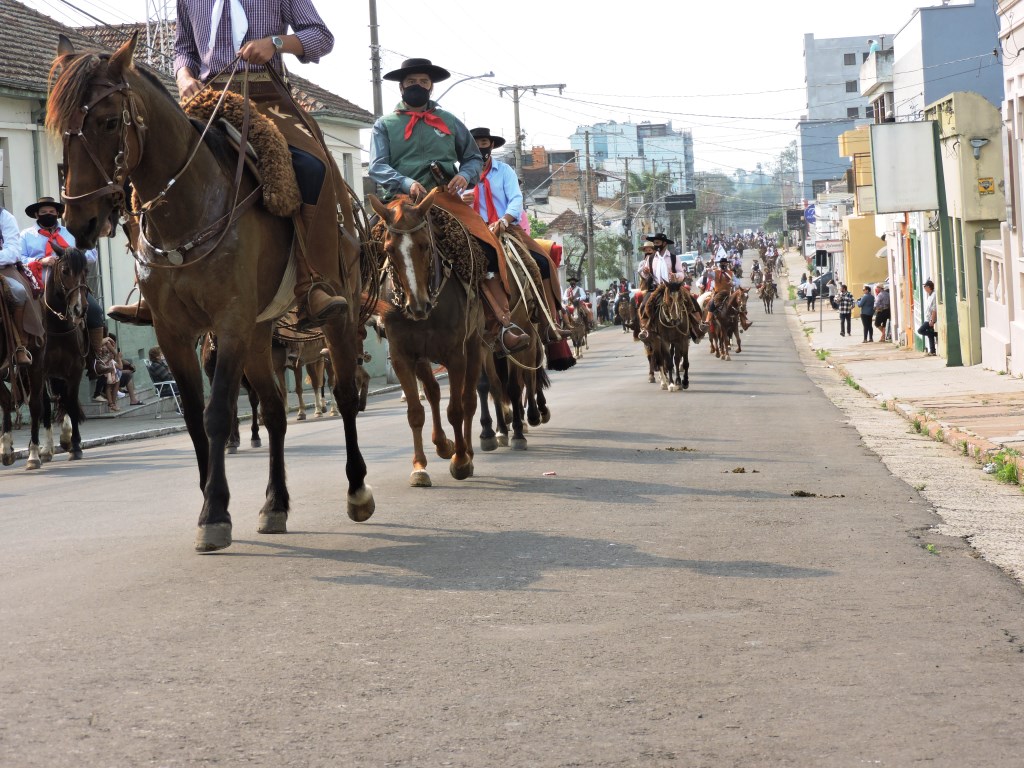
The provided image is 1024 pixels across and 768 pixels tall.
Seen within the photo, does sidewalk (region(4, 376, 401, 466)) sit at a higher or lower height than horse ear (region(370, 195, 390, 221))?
lower

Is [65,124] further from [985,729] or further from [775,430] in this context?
[775,430]

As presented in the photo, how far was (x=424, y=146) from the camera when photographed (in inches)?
445

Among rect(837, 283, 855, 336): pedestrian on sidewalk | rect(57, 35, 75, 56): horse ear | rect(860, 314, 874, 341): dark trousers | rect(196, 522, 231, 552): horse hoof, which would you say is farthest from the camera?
rect(837, 283, 855, 336): pedestrian on sidewalk

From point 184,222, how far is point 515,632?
3.05m

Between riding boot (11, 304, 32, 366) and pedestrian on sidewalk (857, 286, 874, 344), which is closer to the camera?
riding boot (11, 304, 32, 366)

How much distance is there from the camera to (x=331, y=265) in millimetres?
8234

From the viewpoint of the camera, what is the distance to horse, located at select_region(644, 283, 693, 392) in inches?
981

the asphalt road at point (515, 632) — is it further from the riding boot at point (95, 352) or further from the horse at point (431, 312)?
the riding boot at point (95, 352)

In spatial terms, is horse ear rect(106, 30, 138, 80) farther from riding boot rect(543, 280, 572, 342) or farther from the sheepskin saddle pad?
riding boot rect(543, 280, 572, 342)

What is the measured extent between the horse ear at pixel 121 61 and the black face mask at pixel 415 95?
14.6 ft

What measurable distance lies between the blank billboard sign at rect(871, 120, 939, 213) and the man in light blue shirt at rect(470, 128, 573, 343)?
1958cm

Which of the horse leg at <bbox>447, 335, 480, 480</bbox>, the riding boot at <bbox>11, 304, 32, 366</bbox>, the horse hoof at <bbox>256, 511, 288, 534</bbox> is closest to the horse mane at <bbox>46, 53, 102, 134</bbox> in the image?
the horse hoof at <bbox>256, 511, 288, 534</bbox>

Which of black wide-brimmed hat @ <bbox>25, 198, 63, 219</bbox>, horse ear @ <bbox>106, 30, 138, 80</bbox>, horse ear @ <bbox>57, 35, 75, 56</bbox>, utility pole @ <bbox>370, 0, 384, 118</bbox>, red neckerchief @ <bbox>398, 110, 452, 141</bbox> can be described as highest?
utility pole @ <bbox>370, 0, 384, 118</bbox>

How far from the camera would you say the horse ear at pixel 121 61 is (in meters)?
6.86
